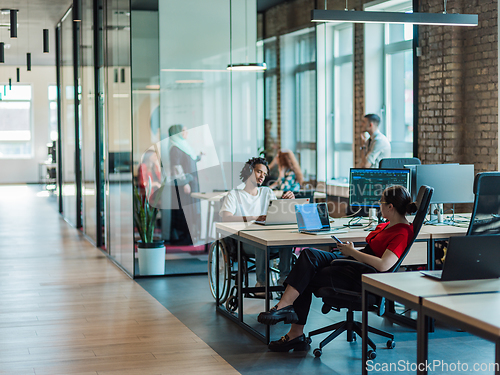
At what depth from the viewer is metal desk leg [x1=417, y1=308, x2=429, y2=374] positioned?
2486 mm

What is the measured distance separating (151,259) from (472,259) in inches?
169

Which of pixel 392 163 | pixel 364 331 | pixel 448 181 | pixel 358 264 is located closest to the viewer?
pixel 364 331

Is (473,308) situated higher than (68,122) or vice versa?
(68,122)

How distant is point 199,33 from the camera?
6.46m

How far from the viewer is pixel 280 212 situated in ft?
15.6

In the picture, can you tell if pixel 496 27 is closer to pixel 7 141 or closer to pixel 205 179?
pixel 205 179

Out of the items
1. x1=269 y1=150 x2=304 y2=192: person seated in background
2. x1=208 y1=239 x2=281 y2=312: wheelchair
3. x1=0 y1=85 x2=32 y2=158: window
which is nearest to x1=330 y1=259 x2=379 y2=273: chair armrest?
x1=208 y1=239 x2=281 y2=312: wheelchair

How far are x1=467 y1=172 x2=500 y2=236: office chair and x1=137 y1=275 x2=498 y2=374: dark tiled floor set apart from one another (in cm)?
79

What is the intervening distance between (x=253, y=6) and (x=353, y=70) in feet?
7.74

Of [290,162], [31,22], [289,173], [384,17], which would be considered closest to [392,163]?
[384,17]

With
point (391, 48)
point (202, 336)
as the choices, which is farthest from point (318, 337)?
point (391, 48)

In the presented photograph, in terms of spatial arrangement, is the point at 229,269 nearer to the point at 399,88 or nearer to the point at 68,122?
the point at 399,88

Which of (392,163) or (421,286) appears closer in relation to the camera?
(421,286)

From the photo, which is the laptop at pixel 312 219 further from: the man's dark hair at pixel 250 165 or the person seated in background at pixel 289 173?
the person seated in background at pixel 289 173
